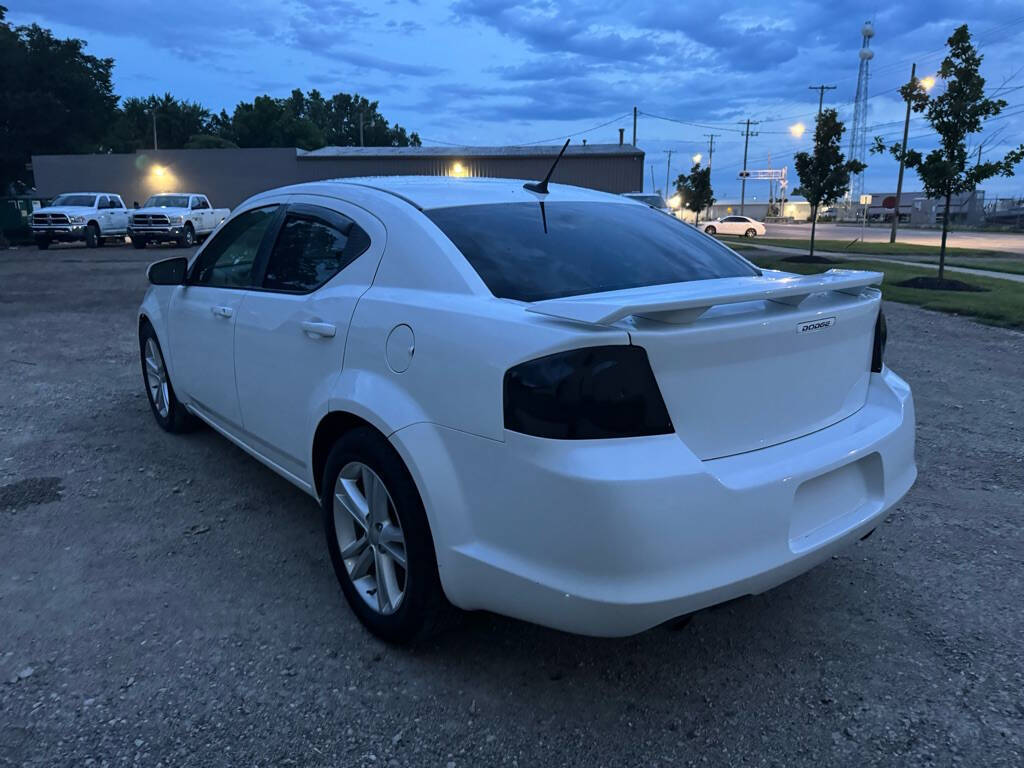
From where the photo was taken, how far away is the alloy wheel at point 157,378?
199 inches

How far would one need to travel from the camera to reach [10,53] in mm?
47062

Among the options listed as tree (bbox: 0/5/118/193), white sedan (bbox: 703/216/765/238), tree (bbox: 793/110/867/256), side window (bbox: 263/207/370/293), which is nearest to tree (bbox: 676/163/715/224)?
white sedan (bbox: 703/216/765/238)

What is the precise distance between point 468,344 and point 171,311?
9.78 ft

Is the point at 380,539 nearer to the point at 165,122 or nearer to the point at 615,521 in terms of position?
the point at 615,521

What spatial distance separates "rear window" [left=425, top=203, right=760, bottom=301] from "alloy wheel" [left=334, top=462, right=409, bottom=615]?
82 cm

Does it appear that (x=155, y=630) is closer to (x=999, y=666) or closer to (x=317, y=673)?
(x=317, y=673)

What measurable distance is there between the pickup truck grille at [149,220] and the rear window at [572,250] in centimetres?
2579

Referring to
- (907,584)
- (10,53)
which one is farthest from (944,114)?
(10,53)

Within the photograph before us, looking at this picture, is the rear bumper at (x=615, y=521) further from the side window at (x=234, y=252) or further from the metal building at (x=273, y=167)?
the metal building at (x=273, y=167)

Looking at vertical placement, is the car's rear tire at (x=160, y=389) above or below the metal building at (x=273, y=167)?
below

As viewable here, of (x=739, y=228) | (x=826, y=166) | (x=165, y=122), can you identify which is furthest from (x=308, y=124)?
(x=826, y=166)

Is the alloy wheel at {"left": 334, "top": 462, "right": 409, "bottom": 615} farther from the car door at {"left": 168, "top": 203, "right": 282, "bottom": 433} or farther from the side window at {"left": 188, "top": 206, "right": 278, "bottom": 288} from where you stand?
the side window at {"left": 188, "top": 206, "right": 278, "bottom": 288}

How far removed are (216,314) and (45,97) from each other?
54400mm

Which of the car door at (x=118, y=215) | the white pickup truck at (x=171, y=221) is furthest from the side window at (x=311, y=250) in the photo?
the car door at (x=118, y=215)
